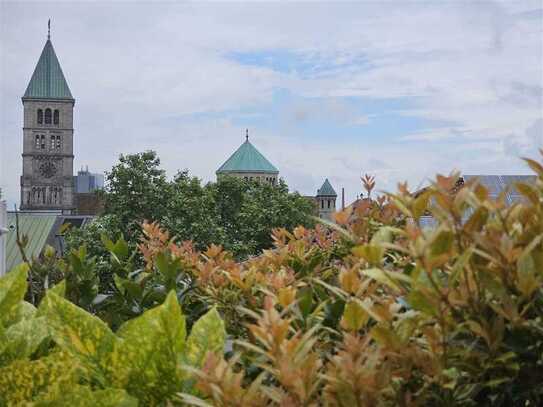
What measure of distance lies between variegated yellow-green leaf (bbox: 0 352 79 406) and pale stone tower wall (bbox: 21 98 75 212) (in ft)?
291

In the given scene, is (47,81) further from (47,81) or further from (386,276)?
(386,276)

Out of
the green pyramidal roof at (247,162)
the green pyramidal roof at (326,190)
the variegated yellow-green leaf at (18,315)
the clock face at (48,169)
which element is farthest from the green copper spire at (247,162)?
the variegated yellow-green leaf at (18,315)

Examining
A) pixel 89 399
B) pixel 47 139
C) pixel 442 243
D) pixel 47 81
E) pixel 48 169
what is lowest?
pixel 89 399

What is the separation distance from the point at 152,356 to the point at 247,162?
87.3 metres

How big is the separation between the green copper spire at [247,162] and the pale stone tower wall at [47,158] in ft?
53.2

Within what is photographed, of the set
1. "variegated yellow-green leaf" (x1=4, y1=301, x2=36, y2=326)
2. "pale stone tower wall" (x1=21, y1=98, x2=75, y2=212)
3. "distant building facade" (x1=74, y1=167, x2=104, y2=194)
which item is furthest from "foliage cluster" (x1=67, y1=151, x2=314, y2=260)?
"distant building facade" (x1=74, y1=167, x2=104, y2=194)

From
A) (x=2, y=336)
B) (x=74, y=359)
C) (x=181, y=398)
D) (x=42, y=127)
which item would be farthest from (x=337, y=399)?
(x=42, y=127)

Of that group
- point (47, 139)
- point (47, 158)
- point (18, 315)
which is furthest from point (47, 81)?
point (18, 315)

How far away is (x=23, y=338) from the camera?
144 cm

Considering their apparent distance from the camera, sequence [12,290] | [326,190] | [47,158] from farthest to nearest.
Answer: [326,190], [47,158], [12,290]

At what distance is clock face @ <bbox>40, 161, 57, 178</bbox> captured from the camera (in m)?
88.2

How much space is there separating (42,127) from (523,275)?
9121cm

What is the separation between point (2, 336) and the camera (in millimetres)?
1438

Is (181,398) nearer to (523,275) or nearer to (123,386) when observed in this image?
(123,386)
